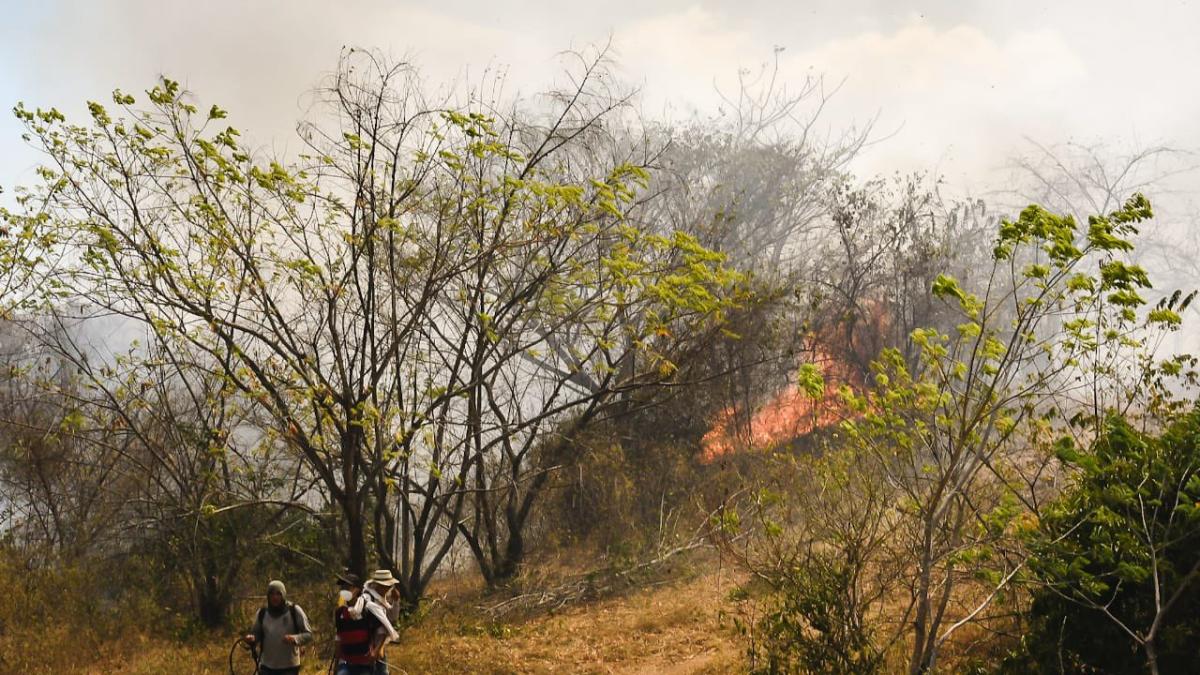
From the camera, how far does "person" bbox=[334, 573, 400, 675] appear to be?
8227 mm

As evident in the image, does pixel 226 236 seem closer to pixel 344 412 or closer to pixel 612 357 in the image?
pixel 344 412

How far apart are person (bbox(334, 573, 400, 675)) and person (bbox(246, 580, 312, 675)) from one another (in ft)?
1.55

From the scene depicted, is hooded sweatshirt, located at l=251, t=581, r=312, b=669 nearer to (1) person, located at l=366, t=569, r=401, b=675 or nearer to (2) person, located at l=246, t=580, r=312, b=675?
(2) person, located at l=246, t=580, r=312, b=675

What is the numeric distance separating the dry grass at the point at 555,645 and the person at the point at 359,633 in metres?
3.01

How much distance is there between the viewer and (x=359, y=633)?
8.27 meters

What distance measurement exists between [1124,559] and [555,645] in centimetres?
750

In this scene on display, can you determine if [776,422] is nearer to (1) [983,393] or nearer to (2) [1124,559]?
(1) [983,393]

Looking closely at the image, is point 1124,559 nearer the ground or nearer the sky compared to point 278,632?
nearer the ground

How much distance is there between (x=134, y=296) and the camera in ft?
38.4

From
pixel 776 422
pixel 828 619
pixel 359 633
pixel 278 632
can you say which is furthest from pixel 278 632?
pixel 776 422

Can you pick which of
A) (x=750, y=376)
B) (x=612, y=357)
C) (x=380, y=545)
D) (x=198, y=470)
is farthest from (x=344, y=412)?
(x=750, y=376)

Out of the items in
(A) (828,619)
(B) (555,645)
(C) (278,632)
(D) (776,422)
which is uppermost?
(D) (776,422)

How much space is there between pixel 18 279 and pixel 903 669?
32.8 ft

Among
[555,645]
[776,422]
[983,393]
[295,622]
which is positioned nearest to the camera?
[983,393]
